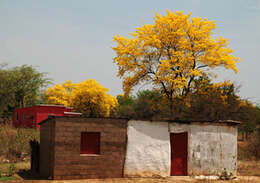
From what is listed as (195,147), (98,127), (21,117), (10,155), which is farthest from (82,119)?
(21,117)

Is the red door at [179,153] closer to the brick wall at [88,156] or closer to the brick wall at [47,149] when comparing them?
the brick wall at [88,156]

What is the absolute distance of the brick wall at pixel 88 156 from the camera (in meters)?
15.1

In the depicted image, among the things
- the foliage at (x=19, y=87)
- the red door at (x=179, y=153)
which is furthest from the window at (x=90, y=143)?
the foliage at (x=19, y=87)

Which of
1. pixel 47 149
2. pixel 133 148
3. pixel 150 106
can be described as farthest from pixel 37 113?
pixel 133 148

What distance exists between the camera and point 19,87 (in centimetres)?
5812

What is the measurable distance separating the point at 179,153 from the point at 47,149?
20.9 feet

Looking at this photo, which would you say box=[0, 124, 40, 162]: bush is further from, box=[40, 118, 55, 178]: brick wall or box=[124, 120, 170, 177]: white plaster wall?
box=[124, 120, 170, 177]: white plaster wall

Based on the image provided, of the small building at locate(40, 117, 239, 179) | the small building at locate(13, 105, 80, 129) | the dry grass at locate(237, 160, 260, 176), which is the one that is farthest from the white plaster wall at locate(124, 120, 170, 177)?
the small building at locate(13, 105, 80, 129)

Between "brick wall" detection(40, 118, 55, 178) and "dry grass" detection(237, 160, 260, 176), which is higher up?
"brick wall" detection(40, 118, 55, 178)

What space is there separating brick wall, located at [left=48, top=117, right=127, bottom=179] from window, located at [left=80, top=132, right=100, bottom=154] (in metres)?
0.22

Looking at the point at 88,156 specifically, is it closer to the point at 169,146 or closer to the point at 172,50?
the point at 169,146

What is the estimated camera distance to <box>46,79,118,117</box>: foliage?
57688 millimetres

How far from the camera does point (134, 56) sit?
1510 inches

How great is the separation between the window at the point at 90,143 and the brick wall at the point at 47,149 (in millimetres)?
1344
